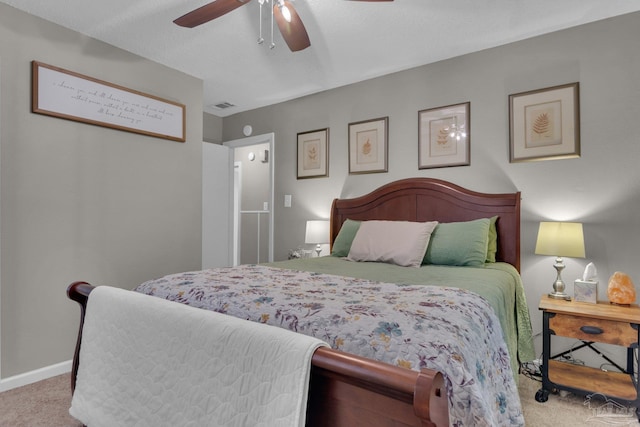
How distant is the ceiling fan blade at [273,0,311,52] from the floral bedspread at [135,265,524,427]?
1.37m

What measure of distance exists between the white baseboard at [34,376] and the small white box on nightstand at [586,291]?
344 cm

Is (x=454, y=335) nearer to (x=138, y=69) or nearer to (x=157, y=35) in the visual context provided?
(x=157, y=35)

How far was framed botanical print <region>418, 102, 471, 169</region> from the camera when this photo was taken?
9.33 feet

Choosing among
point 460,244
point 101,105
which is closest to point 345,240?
→ point 460,244

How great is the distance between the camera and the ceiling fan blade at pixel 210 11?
1.78m

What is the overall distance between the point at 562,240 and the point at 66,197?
3.31m

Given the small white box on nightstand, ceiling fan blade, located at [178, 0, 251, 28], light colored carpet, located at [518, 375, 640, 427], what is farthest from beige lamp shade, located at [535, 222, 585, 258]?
ceiling fan blade, located at [178, 0, 251, 28]

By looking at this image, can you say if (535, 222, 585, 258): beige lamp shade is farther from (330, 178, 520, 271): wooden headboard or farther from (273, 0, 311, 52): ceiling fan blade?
(273, 0, 311, 52): ceiling fan blade

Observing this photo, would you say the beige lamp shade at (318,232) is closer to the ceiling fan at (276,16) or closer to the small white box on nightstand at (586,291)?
the ceiling fan at (276,16)

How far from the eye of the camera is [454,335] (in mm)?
1017

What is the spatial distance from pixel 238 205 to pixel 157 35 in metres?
2.83

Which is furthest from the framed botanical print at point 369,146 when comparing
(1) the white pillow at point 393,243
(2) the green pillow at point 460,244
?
(2) the green pillow at point 460,244

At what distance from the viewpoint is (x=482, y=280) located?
5.90 feet

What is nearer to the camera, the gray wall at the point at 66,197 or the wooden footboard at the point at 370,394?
the wooden footboard at the point at 370,394
